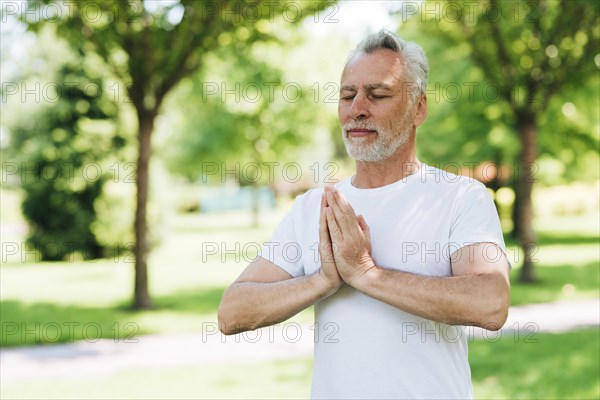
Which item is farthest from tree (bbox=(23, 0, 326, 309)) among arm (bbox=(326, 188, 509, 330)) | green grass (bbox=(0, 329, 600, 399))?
arm (bbox=(326, 188, 509, 330))

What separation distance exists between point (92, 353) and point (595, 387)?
589cm

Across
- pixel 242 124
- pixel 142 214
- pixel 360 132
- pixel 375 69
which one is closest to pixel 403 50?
pixel 375 69

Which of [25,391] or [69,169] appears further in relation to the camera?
[69,169]

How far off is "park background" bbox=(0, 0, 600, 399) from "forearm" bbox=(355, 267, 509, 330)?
494 centimetres

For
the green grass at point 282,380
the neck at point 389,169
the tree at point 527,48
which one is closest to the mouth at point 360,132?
the neck at point 389,169

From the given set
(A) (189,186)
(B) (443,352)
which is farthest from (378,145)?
(A) (189,186)

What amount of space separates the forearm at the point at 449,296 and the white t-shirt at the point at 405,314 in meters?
0.11

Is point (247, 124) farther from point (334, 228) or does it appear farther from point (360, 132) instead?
point (334, 228)

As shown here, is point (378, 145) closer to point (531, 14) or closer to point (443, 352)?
point (443, 352)

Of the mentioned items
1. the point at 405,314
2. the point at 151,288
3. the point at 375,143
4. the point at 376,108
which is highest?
the point at 376,108

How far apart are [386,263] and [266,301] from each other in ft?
1.52

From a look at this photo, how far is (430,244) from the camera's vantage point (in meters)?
2.58

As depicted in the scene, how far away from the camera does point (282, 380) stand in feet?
25.2

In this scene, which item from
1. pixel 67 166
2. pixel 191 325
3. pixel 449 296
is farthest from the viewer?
pixel 67 166
